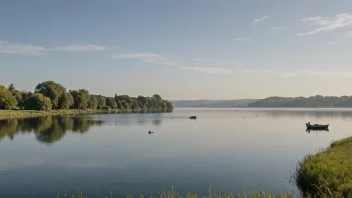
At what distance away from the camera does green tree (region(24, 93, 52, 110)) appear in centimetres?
17125

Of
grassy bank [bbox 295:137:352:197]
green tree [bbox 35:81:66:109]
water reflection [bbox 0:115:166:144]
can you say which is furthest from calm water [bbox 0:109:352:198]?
green tree [bbox 35:81:66:109]

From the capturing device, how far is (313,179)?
85.5 ft

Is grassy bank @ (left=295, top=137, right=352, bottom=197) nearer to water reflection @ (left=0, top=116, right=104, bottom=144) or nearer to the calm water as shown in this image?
the calm water

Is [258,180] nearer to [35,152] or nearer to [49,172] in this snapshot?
[49,172]

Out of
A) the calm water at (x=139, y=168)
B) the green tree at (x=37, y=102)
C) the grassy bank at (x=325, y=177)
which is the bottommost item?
the calm water at (x=139, y=168)

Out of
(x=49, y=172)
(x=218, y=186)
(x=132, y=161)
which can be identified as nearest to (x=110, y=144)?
(x=132, y=161)

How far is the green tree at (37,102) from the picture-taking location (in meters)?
171

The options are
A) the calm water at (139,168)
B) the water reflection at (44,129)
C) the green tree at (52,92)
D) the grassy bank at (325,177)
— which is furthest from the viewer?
the green tree at (52,92)

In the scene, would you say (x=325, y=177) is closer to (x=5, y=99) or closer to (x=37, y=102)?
(x=5, y=99)

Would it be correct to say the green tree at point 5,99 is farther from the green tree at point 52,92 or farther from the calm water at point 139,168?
the calm water at point 139,168

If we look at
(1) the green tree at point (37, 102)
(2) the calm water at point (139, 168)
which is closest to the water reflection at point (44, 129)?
(2) the calm water at point (139, 168)

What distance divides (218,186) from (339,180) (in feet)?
34.0

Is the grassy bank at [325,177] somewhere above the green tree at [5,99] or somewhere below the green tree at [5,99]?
below

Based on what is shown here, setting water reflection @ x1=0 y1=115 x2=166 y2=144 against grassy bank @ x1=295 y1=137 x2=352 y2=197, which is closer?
grassy bank @ x1=295 y1=137 x2=352 y2=197
